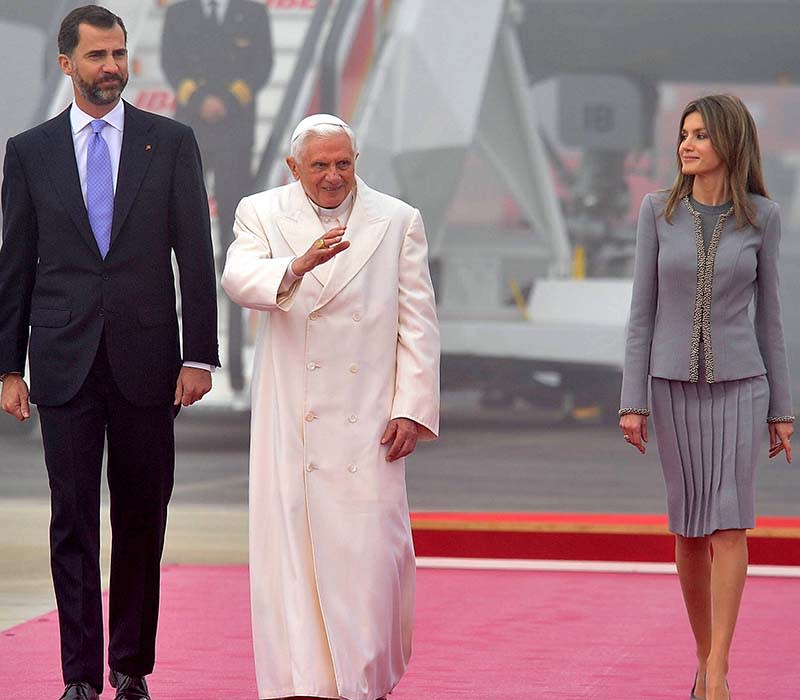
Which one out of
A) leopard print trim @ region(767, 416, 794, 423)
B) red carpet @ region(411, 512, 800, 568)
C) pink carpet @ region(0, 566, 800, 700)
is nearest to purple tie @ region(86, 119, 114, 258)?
pink carpet @ region(0, 566, 800, 700)

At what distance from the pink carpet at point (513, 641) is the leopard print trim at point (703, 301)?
0.85 m

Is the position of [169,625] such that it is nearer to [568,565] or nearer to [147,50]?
[568,565]

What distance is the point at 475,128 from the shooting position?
10.9 metres

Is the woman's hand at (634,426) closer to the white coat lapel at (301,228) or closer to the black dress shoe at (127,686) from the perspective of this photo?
the white coat lapel at (301,228)

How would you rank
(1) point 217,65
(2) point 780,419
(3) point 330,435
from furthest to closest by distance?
(1) point 217,65 < (2) point 780,419 < (3) point 330,435

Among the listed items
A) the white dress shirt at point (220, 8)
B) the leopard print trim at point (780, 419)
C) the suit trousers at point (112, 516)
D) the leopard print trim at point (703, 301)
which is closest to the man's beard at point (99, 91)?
the suit trousers at point (112, 516)

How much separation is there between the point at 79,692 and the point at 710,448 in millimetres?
1476

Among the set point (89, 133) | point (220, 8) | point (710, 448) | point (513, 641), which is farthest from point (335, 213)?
point (220, 8)

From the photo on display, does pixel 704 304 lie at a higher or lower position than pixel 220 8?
lower

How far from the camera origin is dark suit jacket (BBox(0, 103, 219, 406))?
12.3ft

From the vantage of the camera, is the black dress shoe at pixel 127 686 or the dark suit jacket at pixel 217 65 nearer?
the black dress shoe at pixel 127 686

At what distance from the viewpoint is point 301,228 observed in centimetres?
371

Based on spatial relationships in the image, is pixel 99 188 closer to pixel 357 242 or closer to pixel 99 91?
pixel 99 91

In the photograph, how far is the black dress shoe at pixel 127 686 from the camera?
382cm
